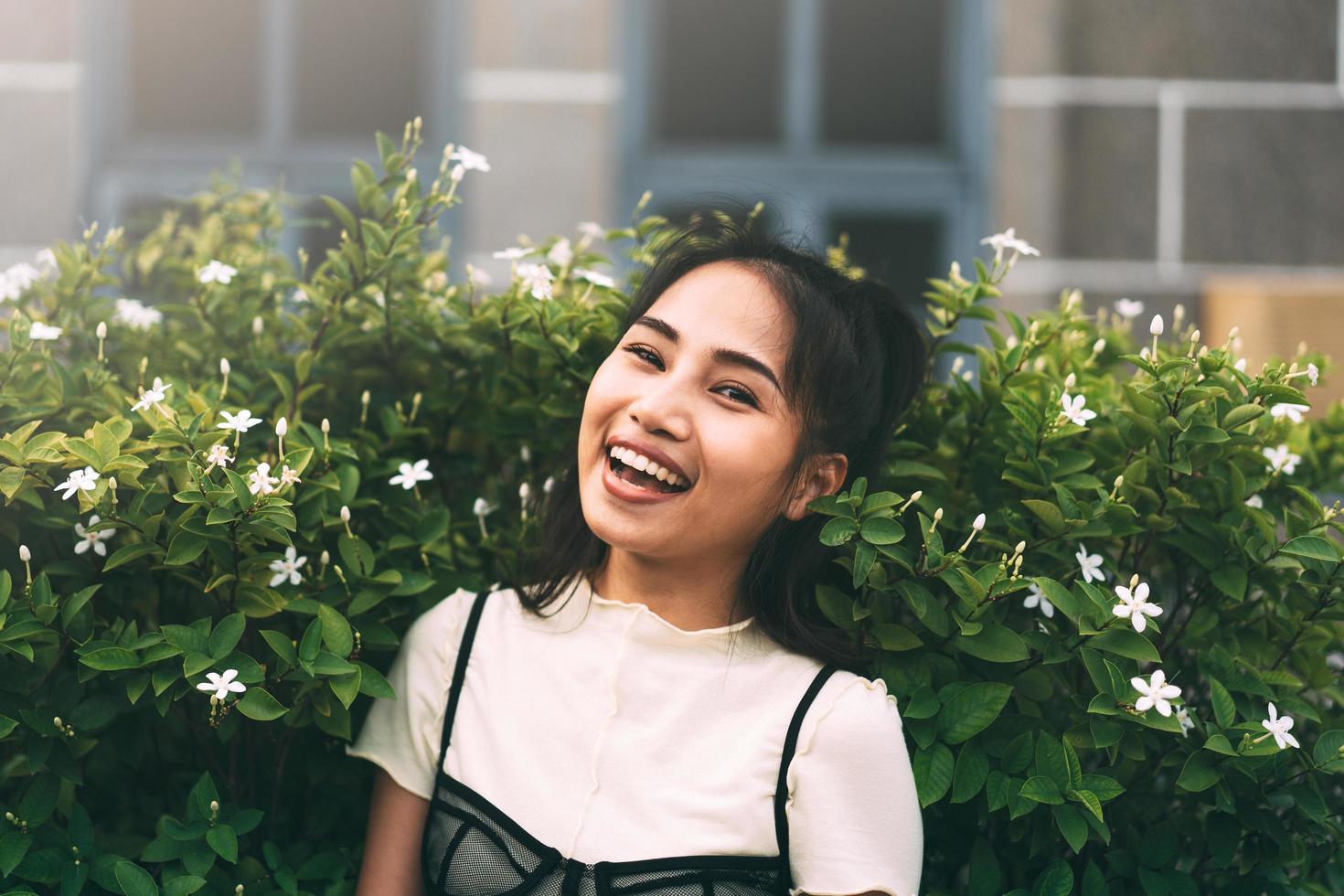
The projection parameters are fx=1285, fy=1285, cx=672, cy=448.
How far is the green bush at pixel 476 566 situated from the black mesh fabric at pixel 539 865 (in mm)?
159

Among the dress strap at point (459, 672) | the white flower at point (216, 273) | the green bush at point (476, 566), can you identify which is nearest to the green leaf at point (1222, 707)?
the green bush at point (476, 566)

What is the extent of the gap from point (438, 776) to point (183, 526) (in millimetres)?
468

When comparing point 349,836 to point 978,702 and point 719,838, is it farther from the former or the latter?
point 978,702

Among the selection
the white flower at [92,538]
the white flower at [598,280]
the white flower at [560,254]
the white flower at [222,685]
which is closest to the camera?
the white flower at [222,685]

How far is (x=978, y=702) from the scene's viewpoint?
1632 millimetres

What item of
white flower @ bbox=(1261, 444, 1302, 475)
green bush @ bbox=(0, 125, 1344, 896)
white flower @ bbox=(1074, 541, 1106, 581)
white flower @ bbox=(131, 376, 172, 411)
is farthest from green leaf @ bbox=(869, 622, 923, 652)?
white flower @ bbox=(131, 376, 172, 411)

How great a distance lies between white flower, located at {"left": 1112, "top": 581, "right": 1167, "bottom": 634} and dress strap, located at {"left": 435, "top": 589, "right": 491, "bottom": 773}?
0.85 meters

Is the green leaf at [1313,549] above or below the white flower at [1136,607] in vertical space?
above

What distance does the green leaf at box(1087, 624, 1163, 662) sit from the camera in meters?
1.60

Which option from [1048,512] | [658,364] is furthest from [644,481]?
[1048,512]

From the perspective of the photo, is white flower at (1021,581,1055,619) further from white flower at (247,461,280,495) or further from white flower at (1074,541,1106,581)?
white flower at (247,461,280,495)

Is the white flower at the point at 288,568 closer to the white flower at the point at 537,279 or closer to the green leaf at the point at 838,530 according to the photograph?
the white flower at the point at 537,279

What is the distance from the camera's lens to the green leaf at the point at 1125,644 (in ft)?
5.24

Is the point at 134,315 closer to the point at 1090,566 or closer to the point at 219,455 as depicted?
the point at 219,455
